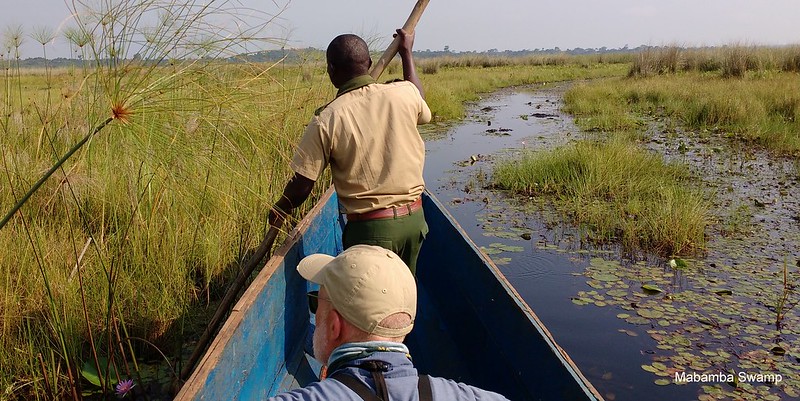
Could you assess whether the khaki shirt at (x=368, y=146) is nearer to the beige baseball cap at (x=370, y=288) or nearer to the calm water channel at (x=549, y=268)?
the beige baseball cap at (x=370, y=288)

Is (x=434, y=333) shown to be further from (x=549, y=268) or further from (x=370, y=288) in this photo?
(x=370, y=288)

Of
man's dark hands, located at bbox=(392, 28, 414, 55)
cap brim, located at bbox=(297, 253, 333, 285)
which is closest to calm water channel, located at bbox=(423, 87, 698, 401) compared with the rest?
man's dark hands, located at bbox=(392, 28, 414, 55)

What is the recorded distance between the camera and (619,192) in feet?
19.3

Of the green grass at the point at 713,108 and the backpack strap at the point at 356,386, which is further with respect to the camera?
the green grass at the point at 713,108

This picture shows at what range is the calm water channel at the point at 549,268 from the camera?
316 centimetres

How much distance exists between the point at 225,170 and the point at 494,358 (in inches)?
52.8

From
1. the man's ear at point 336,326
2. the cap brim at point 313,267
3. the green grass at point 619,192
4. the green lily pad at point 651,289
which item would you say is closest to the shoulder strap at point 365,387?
the man's ear at point 336,326

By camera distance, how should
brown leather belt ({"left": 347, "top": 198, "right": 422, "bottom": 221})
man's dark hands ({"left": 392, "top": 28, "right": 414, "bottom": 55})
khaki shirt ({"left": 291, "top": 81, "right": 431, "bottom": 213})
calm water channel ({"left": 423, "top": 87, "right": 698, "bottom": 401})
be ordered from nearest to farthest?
khaki shirt ({"left": 291, "top": 81, "right": 431, "bottom": 213}) → brown leather belt ({"left": 347, "top": 198, "right": 422, "bottom": 221}) → man's dark hands ({"left": 392, "top": 28, "right": 414, "bottom": 55}) → calm water channel ({"left": 423, "top": 87, "right": 698, "bottom": 401})

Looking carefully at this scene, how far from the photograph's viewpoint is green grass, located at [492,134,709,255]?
15.4 feet

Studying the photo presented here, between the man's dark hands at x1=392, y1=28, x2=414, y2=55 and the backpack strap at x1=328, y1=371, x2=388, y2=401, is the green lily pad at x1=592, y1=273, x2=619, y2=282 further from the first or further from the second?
the backpack strap at x1=328, y1=371, x2=388, y2=401

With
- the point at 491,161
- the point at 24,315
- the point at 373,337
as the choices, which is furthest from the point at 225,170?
the point at 491,161

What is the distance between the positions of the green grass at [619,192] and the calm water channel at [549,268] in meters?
0.30

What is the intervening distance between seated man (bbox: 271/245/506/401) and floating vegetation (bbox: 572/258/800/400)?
228cm

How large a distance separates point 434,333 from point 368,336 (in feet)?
6.19
